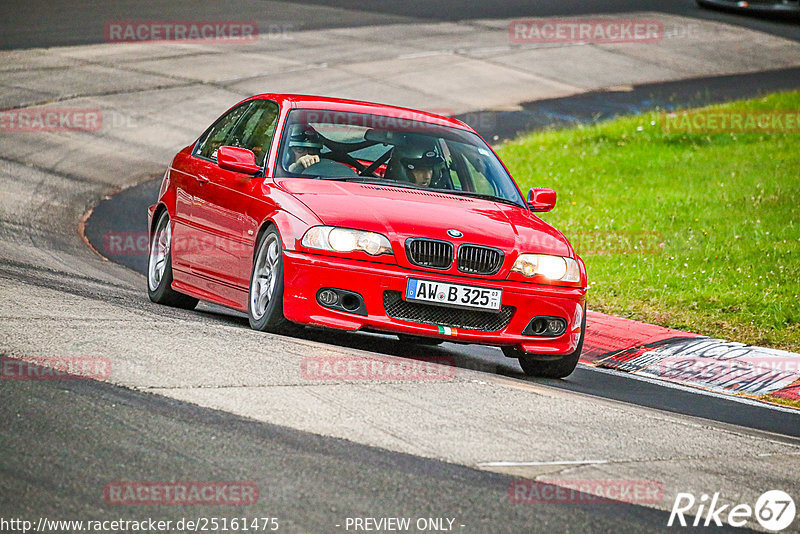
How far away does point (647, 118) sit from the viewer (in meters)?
22.0

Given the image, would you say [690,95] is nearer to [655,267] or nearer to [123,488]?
[655,267]

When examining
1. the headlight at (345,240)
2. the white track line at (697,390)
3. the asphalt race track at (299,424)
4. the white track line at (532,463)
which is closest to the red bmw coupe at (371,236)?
the headlight at (345,240)

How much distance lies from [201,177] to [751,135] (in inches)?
543

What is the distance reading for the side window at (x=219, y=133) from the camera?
31.4 ft

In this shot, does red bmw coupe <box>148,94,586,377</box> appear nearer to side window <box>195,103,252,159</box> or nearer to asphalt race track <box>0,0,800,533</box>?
side window <box>195,103,252,159</box>

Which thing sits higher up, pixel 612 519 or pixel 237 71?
pixel 612 519

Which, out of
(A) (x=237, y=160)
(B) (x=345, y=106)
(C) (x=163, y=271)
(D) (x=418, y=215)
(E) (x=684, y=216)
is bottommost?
(E) (x=684, y=216)

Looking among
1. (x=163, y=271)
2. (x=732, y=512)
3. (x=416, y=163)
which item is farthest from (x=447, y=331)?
(x=163, y=271)

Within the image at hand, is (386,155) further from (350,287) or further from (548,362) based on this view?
(548,362)

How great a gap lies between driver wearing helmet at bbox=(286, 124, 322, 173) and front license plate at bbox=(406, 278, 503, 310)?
1.41 meters

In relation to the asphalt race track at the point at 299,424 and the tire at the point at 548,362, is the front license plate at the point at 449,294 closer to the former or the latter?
the asphalt race track at the point at 299,424

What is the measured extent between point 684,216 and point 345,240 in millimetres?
8336

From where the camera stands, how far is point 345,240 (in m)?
7.53

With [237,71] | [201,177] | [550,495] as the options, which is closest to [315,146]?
[201,177]
